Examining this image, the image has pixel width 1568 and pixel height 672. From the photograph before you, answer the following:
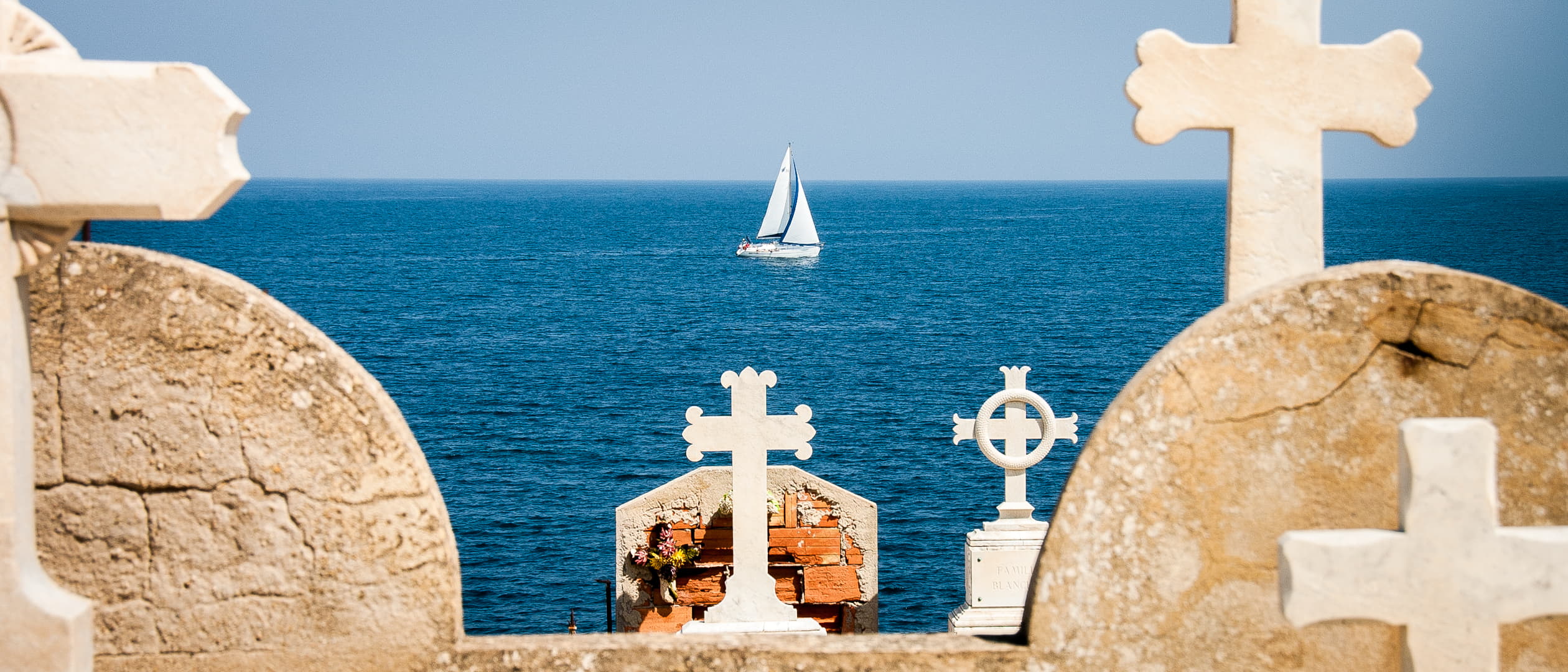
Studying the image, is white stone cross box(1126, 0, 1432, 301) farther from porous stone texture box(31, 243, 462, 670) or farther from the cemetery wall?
the cemetery wall

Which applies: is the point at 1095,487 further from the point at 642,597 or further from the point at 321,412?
the point at 642,597

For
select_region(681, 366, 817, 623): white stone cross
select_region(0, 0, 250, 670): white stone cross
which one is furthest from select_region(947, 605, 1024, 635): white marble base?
select_region(0, 0, 250, 670): white stone cross

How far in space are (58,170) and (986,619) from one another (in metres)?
6.64

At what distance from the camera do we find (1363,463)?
9.29ft

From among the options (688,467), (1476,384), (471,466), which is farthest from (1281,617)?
(471,466)

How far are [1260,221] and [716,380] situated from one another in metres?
44.4

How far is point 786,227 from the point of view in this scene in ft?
314

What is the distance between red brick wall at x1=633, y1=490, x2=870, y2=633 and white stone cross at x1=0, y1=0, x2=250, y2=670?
22.8ft

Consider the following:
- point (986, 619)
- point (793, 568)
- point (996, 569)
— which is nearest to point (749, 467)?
point (986, 619)

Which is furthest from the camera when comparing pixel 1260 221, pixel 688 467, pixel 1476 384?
pixel 688 467

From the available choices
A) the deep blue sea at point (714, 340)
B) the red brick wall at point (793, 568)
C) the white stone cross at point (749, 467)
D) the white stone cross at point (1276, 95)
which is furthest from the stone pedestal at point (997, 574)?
the deep blue sea at point (714, 340)

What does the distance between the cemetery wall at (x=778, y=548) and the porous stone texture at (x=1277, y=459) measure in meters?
6.38

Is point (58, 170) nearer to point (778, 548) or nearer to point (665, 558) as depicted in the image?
point (665, 558)

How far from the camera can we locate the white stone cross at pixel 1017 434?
27.2 ft
